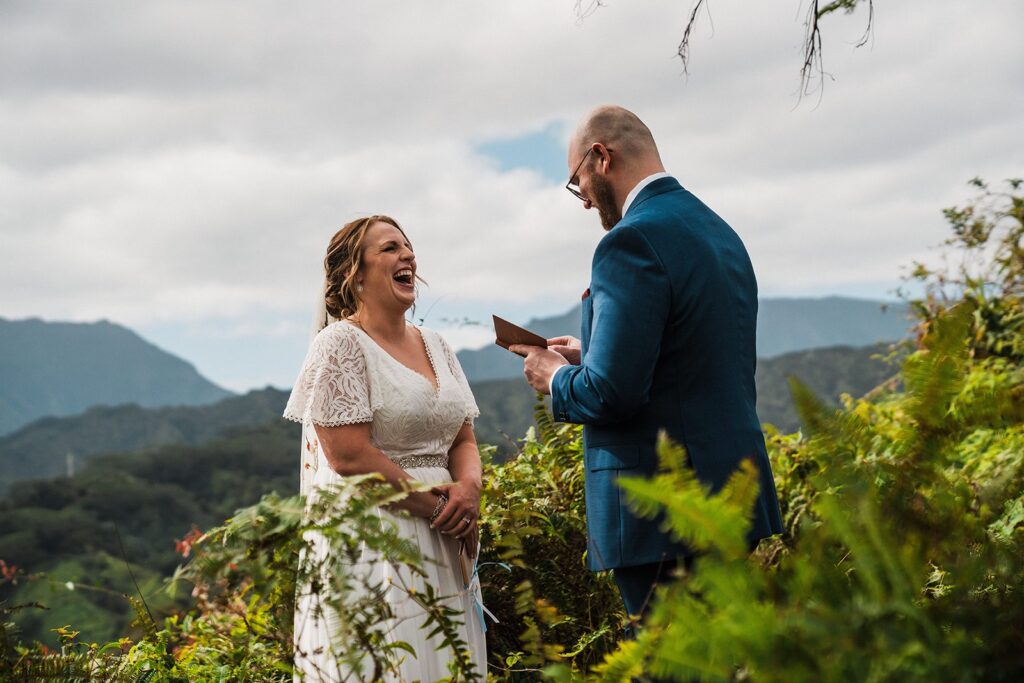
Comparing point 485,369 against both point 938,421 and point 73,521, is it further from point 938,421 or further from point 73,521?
point 938,421

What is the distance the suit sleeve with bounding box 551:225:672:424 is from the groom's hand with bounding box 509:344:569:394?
20 cm

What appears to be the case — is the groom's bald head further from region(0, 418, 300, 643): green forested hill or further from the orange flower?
region(0, 418, 300, 643): green forested hill

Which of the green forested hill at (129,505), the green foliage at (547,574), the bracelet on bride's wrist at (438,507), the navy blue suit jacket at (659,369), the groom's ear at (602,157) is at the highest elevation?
the groom's ear at (602,157)

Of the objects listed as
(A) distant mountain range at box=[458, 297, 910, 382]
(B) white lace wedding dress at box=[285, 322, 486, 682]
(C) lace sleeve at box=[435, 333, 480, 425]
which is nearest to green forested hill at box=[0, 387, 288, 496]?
(A) distant mountain range at box=[458, 297, 910, 382]

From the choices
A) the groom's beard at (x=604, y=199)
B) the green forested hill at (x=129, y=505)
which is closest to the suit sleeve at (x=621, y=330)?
the groom's beard at (x=604, y=199)

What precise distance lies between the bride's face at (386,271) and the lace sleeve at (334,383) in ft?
0.78

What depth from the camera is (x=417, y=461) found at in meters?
3.66

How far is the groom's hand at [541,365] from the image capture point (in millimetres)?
3098

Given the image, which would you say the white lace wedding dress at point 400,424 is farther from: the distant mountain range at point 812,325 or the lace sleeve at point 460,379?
the distant mountain range at point 812,325

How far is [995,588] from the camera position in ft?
5.14

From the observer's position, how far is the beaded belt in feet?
11.9

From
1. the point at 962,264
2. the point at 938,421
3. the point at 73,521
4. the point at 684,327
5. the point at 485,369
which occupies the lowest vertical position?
the point at 73,521

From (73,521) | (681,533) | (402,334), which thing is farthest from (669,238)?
(73,521)

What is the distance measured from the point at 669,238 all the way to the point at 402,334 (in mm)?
1455
